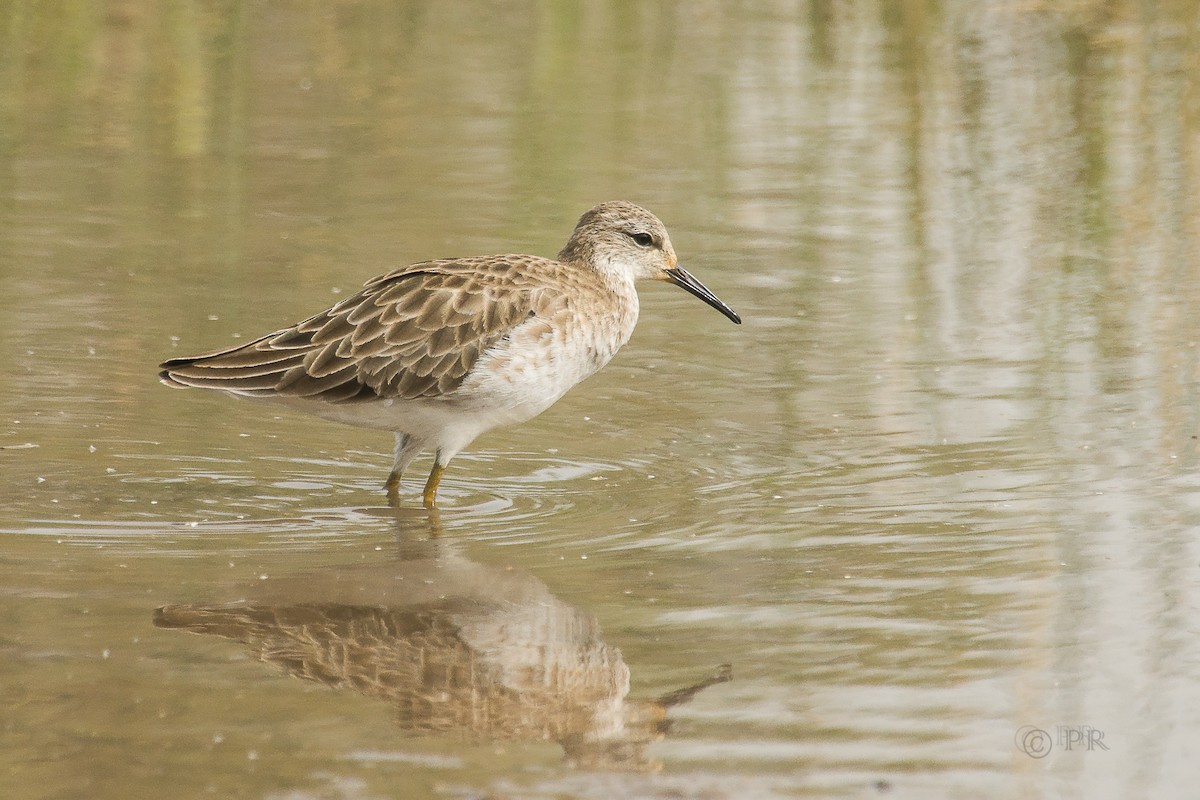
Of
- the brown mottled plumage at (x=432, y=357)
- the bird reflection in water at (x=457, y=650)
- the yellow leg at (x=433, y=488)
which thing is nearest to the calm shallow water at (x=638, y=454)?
the bird reflection in water at (x=457, y=650)

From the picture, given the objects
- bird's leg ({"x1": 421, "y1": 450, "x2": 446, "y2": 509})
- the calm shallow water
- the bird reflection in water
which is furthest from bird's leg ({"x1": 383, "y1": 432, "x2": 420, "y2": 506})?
the bird reflection in water

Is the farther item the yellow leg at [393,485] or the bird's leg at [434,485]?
the yellow leg at [393,485]

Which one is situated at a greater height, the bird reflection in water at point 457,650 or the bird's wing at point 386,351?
the bird's wing at point 386,351

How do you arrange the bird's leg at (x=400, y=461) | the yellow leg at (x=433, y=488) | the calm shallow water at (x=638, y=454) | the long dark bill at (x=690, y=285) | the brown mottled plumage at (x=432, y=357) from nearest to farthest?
the calm shallow water at (x=638, y=454)
the yellow leg at (x=433, y=488)
the brown mottled plumage at (x=432, y=357)
the bird's leg at (x=400, y=461)
the long dark bill at (x=690, y=285)

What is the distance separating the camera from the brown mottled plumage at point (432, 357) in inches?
349

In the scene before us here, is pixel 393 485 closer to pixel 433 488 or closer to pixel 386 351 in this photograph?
pixel 433 488

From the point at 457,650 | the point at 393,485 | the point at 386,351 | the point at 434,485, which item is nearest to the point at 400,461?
the point at 393,485

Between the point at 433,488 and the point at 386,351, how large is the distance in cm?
66

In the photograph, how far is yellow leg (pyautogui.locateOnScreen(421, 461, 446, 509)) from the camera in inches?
342

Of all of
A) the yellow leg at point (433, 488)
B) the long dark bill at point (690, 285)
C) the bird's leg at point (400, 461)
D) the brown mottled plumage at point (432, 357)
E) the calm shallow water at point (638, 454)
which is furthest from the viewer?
the long dark bill at point (690, 285)

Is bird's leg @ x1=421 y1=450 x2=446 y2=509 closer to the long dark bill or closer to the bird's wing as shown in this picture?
the bird's wing

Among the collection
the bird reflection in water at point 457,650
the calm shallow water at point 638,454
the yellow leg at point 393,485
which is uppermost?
the calm shallow water at point 638,454

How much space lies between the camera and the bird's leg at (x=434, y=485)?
870cm

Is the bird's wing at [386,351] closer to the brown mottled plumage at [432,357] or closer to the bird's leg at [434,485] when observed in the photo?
the brown mottled plumage at [432,357]
